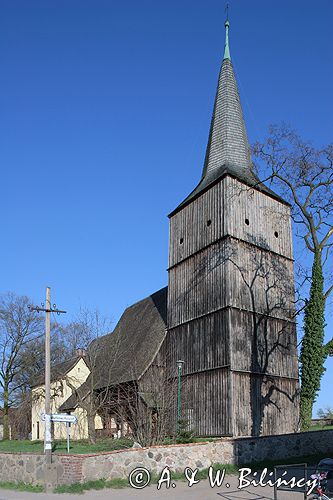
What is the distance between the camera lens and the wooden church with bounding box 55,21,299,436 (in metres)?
27.2

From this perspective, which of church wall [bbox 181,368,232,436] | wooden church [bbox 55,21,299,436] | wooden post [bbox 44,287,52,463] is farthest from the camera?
wooden church [bbox 55,21,299,436]

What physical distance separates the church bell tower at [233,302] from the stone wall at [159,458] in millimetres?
4189

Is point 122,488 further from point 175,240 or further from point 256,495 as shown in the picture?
point 175,240

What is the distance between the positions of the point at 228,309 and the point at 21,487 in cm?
1320

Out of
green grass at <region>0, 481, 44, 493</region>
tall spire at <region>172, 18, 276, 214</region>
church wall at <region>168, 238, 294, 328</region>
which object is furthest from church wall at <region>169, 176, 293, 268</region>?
green grass at <region>0, 481, 44, 493</region>

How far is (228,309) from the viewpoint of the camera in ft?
91.0

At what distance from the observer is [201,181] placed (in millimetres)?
34531

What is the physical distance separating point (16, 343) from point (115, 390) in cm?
1919

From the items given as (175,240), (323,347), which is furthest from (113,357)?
(323,347)

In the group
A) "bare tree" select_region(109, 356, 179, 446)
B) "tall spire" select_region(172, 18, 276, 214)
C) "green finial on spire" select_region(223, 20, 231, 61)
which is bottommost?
"bare tree" select_region(109, 356, 179, 446)

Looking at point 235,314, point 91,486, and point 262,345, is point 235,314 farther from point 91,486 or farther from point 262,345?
point 91,486

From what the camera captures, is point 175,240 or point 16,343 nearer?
point 175,240

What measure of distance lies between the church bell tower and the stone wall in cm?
419

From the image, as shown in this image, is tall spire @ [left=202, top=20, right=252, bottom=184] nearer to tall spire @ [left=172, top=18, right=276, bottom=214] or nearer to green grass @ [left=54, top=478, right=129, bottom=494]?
tall spire @ [left=172, top=18, right=276, bottom=214]
